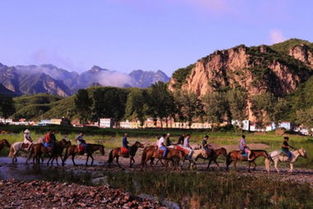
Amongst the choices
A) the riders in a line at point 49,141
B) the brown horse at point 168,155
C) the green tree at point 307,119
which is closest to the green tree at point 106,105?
the green tree at point 307,119

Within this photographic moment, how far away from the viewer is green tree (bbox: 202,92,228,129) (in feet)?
449

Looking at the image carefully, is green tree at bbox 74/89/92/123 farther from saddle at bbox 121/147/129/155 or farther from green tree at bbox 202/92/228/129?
saddle at bbox 121/147/129/155

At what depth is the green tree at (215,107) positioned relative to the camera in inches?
5389

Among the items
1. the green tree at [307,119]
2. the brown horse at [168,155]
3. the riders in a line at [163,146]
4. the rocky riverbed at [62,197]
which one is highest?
the green tree at [307,119]

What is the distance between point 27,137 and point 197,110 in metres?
122

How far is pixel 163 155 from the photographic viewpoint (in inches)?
1118

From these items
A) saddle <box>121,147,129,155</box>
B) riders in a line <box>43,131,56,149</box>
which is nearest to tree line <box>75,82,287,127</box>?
saddle <box>121,147,129,155</box>

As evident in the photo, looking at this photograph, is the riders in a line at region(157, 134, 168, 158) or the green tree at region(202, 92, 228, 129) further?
the green tree at region(202, 92, 228, 129)

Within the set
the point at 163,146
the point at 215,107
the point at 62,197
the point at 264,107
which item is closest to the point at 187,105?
the point at 215,107

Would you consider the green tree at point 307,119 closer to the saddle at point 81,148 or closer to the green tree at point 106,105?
the green tree at point 106,105

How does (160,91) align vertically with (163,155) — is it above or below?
above

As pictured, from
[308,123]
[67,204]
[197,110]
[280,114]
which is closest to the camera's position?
[67,204]

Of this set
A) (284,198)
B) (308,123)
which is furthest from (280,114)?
(284,198)

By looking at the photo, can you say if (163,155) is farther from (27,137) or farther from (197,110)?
(197,110)
